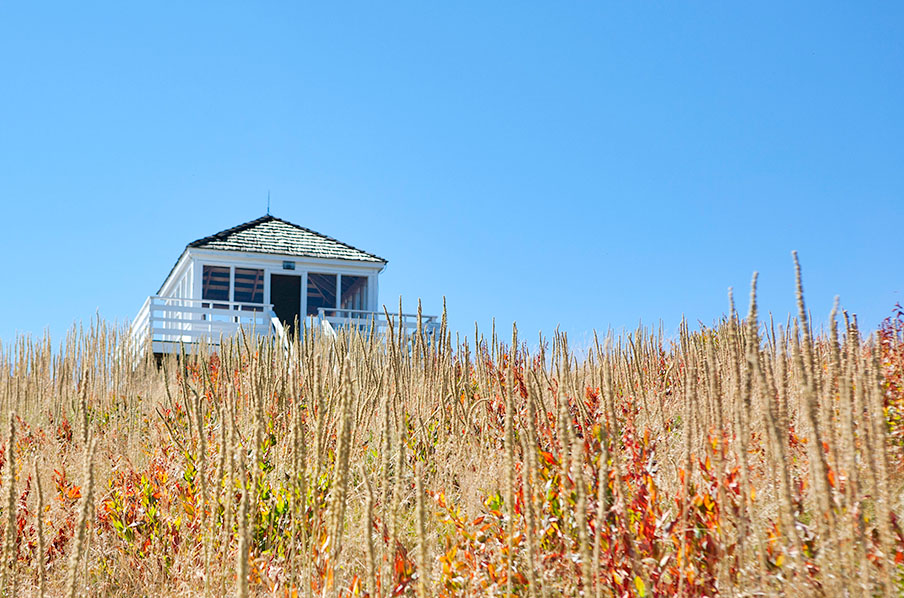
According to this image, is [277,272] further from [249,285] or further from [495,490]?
[495,490]

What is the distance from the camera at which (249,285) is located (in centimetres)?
2309

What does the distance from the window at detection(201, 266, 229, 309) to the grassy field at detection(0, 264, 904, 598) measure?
54.6ft

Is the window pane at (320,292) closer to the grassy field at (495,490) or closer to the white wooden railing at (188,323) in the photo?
the white wooden railing at (188,323)

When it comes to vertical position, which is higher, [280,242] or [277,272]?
[280,242]

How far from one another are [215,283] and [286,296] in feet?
7.06

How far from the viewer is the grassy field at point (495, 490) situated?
1.64 meters

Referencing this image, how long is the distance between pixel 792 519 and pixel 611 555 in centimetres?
83

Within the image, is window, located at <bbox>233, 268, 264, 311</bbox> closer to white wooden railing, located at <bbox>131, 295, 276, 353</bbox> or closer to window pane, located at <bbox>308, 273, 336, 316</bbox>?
window pane, located at <bbox>308, 273, 336, 316</bbox>

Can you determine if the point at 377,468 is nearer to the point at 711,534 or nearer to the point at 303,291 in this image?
the point at 711,534

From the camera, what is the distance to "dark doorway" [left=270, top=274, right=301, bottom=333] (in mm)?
22609

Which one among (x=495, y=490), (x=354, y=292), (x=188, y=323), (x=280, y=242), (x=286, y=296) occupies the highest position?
(x=280, y=242)

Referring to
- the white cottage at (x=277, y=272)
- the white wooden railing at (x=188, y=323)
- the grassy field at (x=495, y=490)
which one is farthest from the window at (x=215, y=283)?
the grassy field at (x=495, y=490)

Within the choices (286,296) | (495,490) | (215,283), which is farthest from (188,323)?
(495,490)

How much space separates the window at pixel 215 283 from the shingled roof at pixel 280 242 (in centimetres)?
83
